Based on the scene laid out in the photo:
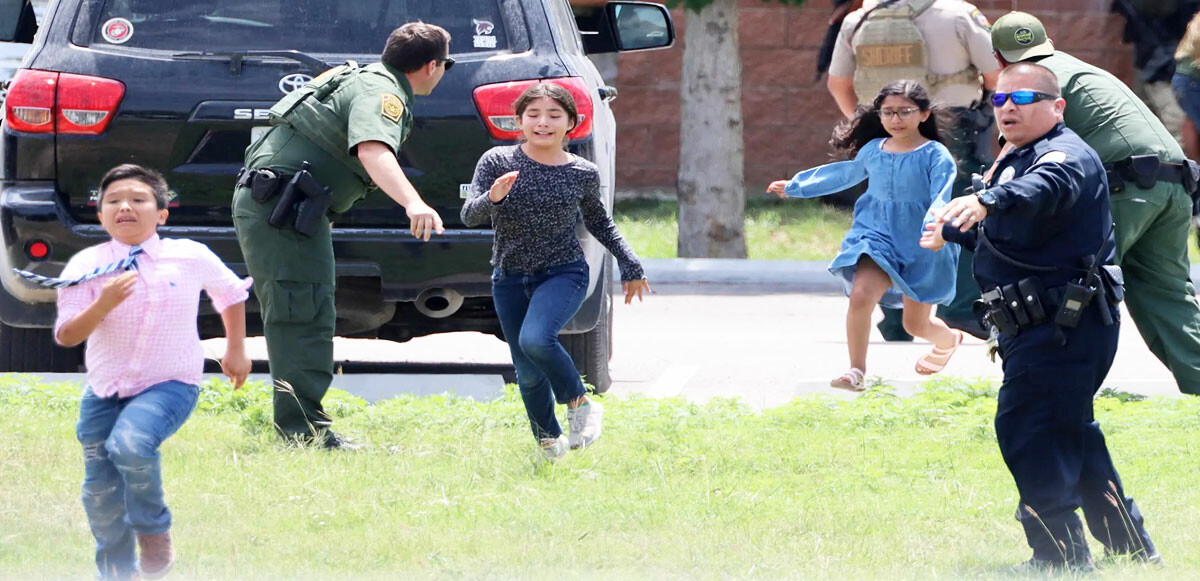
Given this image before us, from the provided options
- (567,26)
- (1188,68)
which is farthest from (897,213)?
(1188,68)

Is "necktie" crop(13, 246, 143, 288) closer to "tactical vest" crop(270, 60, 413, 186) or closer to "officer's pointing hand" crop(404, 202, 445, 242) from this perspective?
"officer's pointing hand" crop(404, 202, 445, 242)

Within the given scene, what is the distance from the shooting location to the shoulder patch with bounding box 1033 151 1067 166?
4.62m

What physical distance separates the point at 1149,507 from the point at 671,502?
142 cm

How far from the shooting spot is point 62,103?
274 inches

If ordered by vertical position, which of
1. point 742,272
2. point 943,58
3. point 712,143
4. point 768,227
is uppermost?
point 943,58

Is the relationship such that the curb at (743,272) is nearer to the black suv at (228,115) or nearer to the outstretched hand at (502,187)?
the black suv at (228,115)

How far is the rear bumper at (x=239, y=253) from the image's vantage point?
7.01m

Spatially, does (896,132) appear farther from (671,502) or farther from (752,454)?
(671,502)

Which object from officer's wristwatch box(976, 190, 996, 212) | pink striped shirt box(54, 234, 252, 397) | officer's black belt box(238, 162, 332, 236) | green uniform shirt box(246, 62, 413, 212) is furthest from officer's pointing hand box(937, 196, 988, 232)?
officer's black belt box(238, 162, 332, 236)

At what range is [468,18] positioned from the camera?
23.8ft

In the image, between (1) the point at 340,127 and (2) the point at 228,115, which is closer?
(1) the point at 340,127

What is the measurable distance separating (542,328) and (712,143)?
933 cm

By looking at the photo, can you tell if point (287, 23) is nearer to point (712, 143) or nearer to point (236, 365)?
point (236, 365)

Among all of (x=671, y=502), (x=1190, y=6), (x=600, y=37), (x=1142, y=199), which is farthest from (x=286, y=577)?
(x=1190, y=6)
